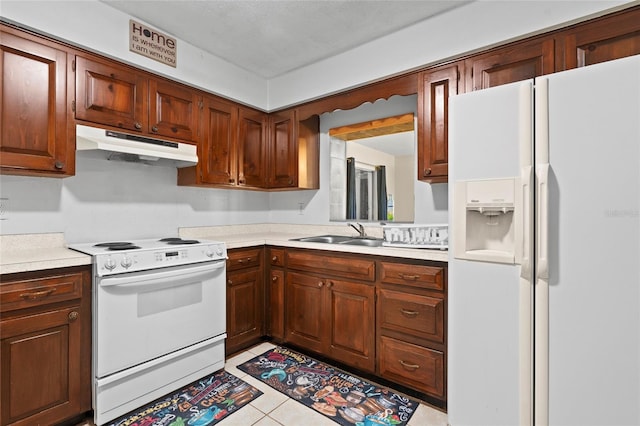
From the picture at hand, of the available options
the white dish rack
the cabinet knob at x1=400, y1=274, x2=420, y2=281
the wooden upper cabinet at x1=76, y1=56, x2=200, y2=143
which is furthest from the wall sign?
the cabinet knob at x1=400, y1=274, x2=420, y2=281

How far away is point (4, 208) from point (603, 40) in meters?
3.52

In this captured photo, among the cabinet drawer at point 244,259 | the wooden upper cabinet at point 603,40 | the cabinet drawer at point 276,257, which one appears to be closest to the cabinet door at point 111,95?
the cabinet drawer at point 244,259

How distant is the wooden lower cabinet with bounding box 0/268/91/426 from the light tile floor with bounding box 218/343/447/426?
0.83 meters

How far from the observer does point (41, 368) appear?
5.50 feet

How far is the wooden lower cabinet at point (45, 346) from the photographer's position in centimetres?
158

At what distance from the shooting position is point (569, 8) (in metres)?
1.81

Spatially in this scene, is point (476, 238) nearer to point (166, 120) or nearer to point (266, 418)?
point (266, 418)

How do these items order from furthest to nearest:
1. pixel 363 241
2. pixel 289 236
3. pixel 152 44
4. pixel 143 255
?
pixel 289 236 < pixel 363 241 < pixel 152 44 < pixel 143 255

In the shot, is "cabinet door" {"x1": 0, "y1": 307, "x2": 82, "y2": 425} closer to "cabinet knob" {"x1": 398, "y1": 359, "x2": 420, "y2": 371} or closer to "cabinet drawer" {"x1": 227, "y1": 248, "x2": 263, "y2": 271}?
"cabinet drawer" {"x1": 227, "y1": 248, "x2": 263, "y2": 271}

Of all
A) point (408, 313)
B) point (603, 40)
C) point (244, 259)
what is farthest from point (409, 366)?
point (603, 40)

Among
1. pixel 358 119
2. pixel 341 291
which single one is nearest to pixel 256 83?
pixel 358 119

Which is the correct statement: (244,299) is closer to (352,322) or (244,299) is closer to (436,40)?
(352,322)

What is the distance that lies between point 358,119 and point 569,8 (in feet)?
5.39

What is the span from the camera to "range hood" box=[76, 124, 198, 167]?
6.73 ft
